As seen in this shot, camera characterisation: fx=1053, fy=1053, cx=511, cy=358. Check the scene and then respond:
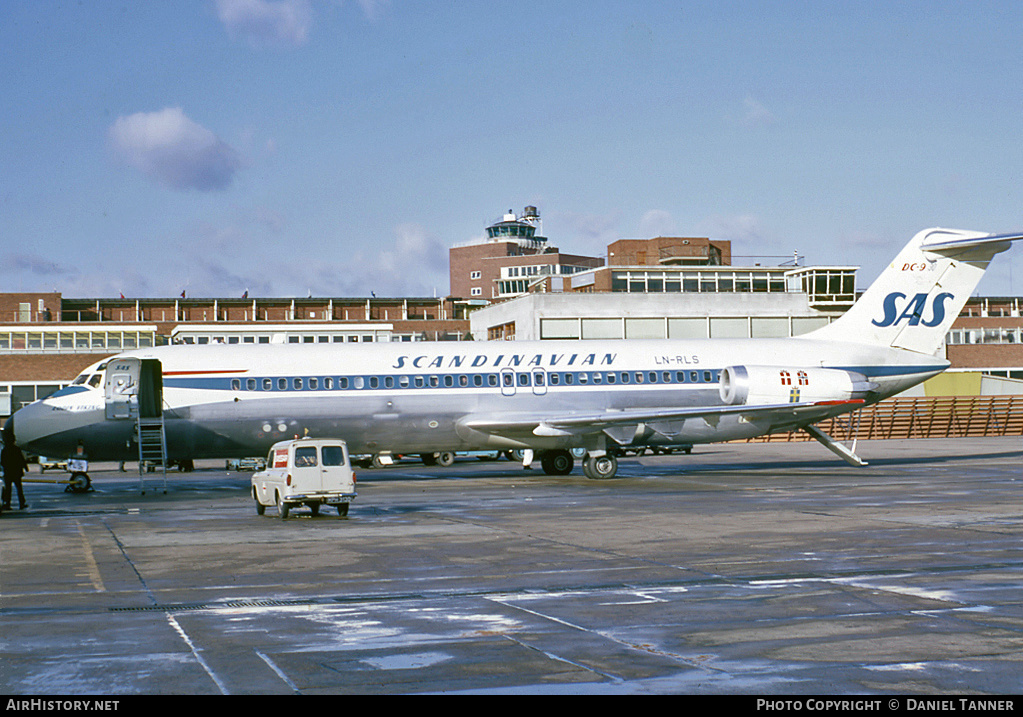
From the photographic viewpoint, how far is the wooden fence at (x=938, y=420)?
65375 millimetres

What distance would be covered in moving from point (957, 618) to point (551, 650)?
14.7 feet

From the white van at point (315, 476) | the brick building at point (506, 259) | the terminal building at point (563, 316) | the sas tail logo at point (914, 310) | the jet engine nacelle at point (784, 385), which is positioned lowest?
the white van at point (315, 476)

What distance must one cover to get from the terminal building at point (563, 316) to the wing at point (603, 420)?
7806mm

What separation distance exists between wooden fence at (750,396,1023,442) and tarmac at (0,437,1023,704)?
40.2m

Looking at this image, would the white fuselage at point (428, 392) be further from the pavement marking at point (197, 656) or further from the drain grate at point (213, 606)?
the pavement marking at point (197, 656)

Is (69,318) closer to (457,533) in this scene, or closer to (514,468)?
(514,468)

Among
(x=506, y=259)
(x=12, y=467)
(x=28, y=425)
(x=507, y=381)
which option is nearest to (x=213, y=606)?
(x=12, y=467)

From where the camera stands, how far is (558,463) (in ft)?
124

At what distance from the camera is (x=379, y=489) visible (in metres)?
31.7

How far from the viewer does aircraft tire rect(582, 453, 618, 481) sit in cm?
3397

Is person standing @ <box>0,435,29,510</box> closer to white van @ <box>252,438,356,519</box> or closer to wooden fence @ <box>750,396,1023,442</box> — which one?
white van @ <box>252,438,356,519</box>

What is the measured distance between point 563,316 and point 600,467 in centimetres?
3231

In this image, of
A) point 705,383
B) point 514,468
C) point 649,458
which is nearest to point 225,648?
point 705,383

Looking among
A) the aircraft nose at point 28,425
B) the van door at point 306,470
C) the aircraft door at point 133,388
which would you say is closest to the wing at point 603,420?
the aircraft door at point 133,388
